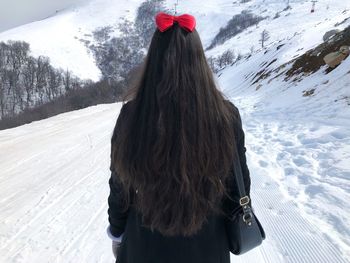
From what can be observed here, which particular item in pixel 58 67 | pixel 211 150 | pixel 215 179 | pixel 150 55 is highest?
pixel 150 55

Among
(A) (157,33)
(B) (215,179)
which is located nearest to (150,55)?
(A) (157,33)

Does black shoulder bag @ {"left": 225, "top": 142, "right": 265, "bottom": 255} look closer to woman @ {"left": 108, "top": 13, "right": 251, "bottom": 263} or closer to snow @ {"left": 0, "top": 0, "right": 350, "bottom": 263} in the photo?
woman @ {"left": 108, "top": 13, "right": 251, "bottom": 263}

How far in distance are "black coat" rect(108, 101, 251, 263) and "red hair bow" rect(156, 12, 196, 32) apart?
0.42 m

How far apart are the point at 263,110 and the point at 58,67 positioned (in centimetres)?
10135

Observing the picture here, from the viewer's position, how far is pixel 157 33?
1.76 metres

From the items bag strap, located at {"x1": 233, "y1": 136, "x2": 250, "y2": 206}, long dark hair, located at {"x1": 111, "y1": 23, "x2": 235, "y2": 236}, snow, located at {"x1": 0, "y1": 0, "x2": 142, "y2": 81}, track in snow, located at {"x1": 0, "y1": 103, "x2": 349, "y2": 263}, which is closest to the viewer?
long dark hair, located at {"x1": 111, "y1": 23, "x2": 235, "y2": 236}

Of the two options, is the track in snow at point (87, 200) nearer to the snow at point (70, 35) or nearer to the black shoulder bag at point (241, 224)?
the black shoulder bag at point (241, 224)

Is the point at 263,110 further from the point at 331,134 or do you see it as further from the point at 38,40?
the point at 38,40

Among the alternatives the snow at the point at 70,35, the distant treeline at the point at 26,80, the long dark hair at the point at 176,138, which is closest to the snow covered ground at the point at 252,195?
the long dark hair at the point at 176,138

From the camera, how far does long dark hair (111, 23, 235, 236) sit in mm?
1671

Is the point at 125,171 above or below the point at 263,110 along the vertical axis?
above

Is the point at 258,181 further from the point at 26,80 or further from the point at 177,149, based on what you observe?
the point at 26,80

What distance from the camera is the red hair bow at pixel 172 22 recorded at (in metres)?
1.72

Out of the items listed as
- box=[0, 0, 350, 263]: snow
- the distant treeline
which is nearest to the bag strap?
box=[0, 0, 350, 263]: snow
